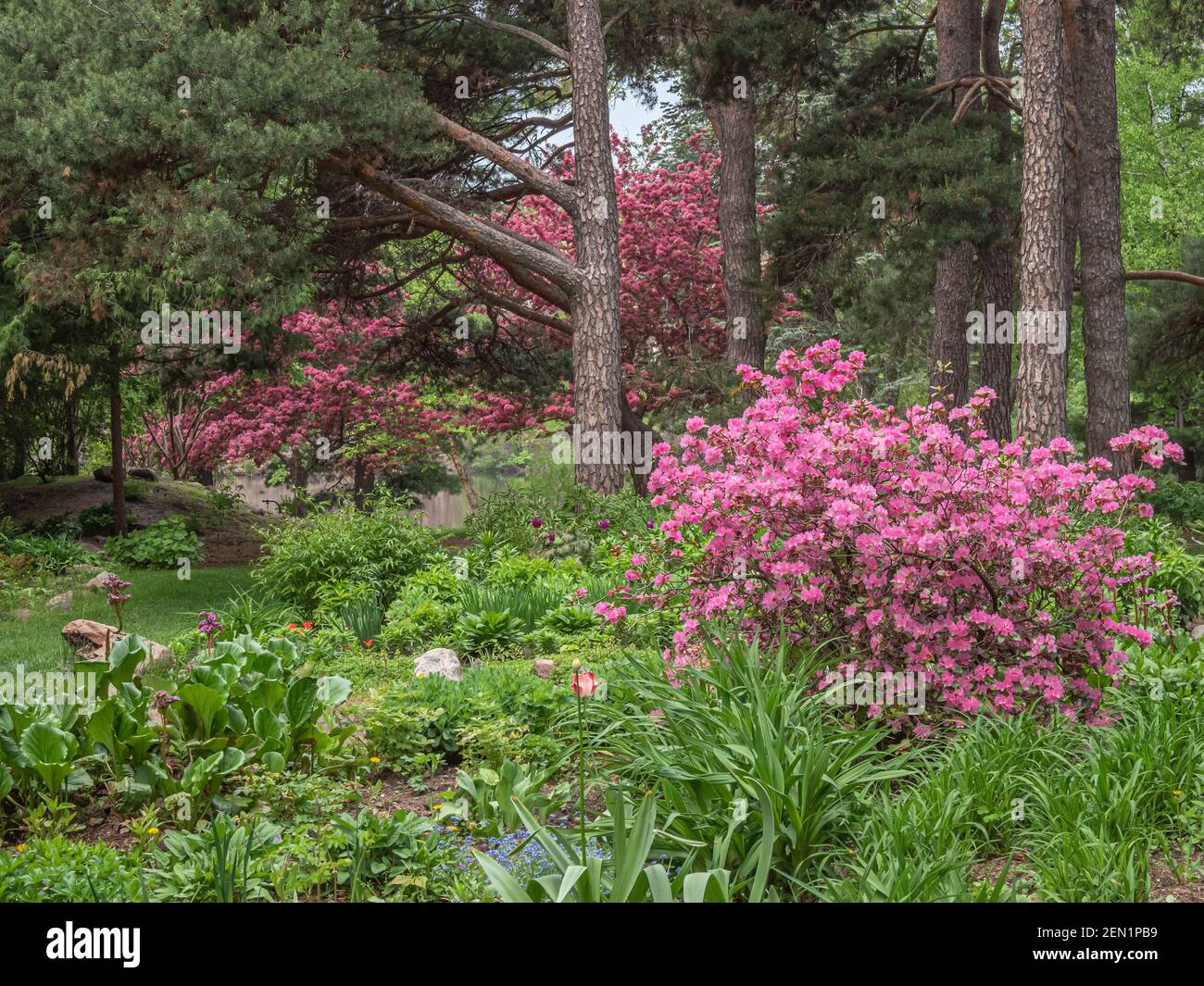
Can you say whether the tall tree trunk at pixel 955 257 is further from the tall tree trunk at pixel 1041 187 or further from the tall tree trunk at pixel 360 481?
the tall tree trunk at pixel 360 481

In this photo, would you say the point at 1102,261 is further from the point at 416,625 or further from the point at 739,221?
the point at 416,625

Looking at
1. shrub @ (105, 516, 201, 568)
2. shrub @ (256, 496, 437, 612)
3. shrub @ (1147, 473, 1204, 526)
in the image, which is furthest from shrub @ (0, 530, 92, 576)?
shrub @ (1147, 473, 1204, 526)

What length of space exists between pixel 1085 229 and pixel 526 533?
6755mm

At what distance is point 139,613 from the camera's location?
10.4m

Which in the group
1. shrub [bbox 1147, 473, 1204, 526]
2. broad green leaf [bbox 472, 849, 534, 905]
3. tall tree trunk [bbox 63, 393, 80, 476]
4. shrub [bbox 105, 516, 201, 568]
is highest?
tall tree trunk [bbox 63, 393, 80, 476]

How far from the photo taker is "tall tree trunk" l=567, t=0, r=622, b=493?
42.0 ft

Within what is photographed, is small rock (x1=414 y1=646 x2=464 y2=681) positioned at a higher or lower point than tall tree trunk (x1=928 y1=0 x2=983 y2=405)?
lower

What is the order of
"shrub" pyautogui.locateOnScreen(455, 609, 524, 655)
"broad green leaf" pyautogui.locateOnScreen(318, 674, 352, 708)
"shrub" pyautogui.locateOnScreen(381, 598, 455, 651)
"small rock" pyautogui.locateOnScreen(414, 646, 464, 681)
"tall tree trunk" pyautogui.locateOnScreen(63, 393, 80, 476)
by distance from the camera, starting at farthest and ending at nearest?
1. "tall tree trunk" pyautogui.locateOnScreen(63, 393, 80, 476)
2. "shrub" pyautogui.locateOnScreen(381, 598, 455, 651)
3. "shrub" pyautogui.locateOnScreen(455, 609, 524, 655)
4. "small rock" pyautogui.locateOnScreen(414, 646, 464, 681)
5. "broad green leaf" pyautogui.locateOnScreen(318, 674, 352, 708)

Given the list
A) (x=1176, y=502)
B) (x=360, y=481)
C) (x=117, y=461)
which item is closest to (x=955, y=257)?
(x=1176, y=502)

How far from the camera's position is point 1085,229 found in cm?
1178

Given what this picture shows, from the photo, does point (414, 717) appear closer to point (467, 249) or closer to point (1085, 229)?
point (1085, 229)

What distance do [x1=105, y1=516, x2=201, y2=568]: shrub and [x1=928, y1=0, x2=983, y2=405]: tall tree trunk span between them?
9771mm

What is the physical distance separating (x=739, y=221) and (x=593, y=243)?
9.22 ft

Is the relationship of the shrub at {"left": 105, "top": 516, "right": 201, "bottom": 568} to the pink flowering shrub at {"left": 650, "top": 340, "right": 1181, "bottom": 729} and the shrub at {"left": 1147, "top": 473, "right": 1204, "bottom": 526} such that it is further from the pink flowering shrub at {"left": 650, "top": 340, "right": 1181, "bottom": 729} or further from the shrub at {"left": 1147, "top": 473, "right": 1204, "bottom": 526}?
the shrub at {"left": 1147, "top": 473, "right": 1204, "bottom": 526}
